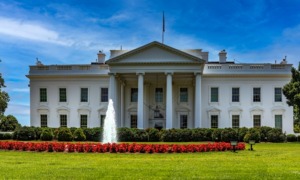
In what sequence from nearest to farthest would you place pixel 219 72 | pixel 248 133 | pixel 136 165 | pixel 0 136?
pixel 136 165, pixel 248 133, pixel 0 136, pixel 219 72

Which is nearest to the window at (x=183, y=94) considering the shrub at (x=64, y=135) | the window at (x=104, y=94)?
the window at (x=104, y=94)

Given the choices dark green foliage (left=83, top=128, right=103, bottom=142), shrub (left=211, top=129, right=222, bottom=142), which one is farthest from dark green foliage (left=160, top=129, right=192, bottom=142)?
dark green foliage (left=83, top=128, right=103, bottom=142)

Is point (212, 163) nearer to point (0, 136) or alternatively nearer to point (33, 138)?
point (33, 138)

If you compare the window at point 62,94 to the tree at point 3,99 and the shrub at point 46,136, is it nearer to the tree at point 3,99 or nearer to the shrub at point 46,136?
the tree at point 3,99

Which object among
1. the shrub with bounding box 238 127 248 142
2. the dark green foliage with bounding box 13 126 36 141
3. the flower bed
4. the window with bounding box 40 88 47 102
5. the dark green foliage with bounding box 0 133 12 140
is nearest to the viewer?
the flower bed

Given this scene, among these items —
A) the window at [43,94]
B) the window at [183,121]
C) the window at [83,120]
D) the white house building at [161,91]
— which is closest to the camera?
the white house building at [161,91]

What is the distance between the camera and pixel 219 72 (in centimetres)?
4453

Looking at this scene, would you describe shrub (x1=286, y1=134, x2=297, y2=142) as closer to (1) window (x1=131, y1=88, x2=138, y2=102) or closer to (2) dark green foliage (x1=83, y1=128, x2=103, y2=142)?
(2) dark green foliage (x1=83, y1=128, x2=103, y2=142)

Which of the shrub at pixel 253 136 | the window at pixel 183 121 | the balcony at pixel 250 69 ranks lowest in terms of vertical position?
Result: the shrub at pixel 253 136

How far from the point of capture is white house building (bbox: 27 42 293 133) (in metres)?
40.7

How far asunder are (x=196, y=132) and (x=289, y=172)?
2262 cm

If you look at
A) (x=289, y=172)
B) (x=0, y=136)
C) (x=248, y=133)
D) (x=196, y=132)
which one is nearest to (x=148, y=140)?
(x=196, y=132)

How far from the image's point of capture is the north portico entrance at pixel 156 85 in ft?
132

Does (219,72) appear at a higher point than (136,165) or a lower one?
higher
